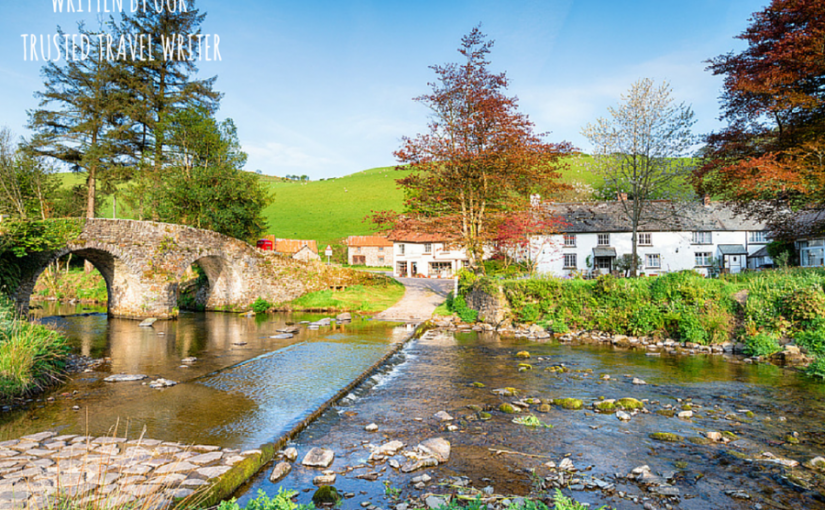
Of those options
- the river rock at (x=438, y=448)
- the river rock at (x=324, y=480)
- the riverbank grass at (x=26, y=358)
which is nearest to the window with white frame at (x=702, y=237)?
the river rock at (x=438, y=448)

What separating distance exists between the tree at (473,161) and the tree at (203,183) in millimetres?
13239

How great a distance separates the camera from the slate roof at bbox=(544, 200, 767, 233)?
4128cm

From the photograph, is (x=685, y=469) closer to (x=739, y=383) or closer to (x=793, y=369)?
(x=739, y=383)

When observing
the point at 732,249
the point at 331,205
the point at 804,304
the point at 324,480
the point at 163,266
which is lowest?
the point at 324,480

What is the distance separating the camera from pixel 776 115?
17812mm

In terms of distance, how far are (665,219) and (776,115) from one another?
82.0ft

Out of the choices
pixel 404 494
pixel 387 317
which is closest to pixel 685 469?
pixel 404 494

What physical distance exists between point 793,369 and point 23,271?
74.5 feet

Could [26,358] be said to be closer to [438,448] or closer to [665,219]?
[438,448]

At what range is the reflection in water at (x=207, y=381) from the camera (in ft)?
21.4

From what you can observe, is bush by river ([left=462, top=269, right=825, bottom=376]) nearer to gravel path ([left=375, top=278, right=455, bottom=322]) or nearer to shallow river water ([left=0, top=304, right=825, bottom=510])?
shallow river water ([left=0, top=304, right=825, bottom=510])

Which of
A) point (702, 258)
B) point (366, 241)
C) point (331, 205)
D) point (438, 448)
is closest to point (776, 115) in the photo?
point (438, 448)

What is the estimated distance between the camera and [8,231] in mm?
12320

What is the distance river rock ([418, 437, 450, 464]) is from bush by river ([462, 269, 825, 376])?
9.52 metres
